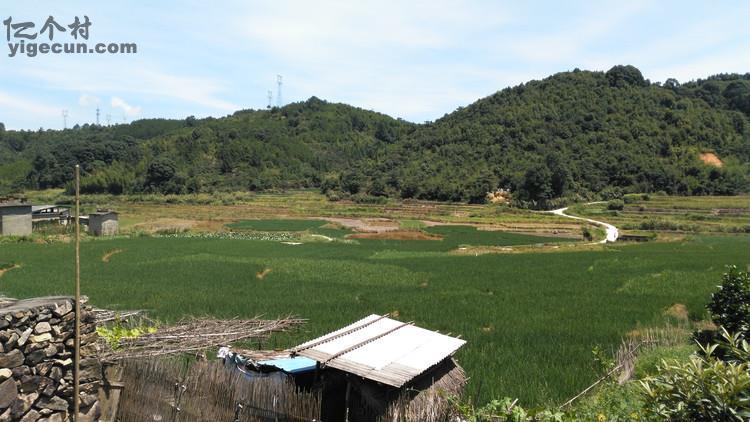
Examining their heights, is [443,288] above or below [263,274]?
above

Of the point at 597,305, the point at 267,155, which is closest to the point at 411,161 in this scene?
the point at 267,155

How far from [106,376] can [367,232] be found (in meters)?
41.4

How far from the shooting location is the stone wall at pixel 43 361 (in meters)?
6.00

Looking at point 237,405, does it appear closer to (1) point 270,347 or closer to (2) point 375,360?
(2) point 375,360

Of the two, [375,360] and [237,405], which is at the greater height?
[375,360]

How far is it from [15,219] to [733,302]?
4770 cm

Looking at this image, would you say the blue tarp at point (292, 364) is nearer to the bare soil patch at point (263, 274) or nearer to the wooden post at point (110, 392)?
the wooden post at point (110, 392)

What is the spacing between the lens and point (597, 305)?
17.3 meters

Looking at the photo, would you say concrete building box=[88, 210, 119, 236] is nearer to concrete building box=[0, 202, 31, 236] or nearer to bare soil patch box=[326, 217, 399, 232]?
concrete building box=[0, 202, 31, 236]

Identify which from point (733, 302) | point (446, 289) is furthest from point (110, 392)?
point (446, 289)

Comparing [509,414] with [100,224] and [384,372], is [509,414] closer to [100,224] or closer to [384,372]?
[384,372]

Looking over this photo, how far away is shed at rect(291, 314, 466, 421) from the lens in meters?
6.51

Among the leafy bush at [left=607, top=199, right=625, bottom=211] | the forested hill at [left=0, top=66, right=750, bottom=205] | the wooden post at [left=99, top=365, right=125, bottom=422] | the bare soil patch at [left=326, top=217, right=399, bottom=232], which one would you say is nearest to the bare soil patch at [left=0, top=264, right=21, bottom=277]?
the wooden post at [left=99, top=365, right=125, bottom=422]

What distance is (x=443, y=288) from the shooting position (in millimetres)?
20703
